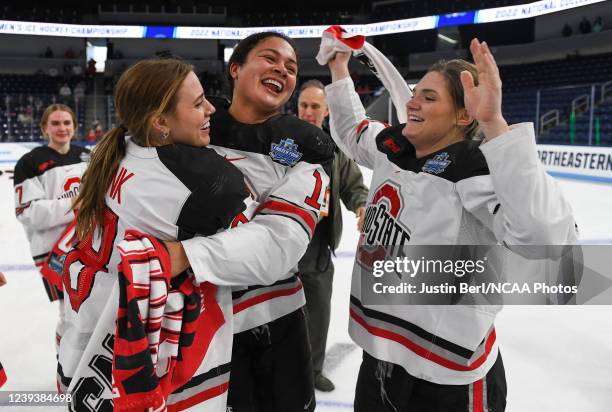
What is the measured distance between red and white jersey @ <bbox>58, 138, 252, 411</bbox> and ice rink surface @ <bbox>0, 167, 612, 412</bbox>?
3.95 feet

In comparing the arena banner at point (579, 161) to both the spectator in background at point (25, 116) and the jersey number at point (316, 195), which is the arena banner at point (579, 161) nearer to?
the jersey number at point (316, 195)

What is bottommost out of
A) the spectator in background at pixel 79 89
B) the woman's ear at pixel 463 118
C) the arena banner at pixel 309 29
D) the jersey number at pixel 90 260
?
the jersey number at pixel 90 260

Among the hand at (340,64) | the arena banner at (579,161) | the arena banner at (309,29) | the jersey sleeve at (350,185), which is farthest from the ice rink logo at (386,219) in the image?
the arena banner at (309,29)

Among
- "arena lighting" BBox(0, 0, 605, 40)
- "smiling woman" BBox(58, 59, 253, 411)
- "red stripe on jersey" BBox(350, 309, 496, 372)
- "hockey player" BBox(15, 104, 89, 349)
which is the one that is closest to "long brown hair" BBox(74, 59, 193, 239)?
"smiling woman" BBox(58, 59, 253, 411)

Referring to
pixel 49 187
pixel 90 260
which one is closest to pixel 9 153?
pixel 49 187

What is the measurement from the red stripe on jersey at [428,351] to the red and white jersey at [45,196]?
1.64m

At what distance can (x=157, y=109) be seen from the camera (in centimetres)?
117

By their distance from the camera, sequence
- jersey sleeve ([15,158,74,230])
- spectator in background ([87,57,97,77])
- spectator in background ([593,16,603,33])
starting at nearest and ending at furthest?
jersey sleeve ([15,158,74,230])
spectator in background ([593,16,603,33])
spectator in background ([87,57,97,77])

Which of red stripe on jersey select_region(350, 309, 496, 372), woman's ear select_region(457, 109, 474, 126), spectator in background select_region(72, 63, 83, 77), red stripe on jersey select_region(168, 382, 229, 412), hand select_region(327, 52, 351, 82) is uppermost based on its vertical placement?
spectator in background select_region(72, 63, 83, 77)

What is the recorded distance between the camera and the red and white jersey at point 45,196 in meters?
2.38

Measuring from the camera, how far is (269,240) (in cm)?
118

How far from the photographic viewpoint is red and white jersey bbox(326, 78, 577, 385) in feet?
3.24

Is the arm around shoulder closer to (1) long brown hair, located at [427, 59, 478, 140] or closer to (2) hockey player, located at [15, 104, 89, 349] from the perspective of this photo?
(1) long brown hair, located at [427, 59, 478, 140]

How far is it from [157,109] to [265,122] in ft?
1.21
